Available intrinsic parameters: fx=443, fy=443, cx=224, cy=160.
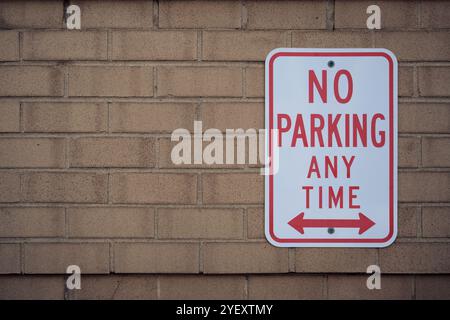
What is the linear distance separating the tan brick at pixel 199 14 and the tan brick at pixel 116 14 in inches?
3.4

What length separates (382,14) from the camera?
235 centimetres

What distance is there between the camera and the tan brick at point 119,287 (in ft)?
7.75

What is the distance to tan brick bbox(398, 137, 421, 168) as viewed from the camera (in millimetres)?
2328

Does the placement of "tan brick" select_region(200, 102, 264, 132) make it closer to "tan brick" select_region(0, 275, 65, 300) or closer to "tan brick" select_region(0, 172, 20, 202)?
"tan brick" select_region(0, 172, 20, 202)

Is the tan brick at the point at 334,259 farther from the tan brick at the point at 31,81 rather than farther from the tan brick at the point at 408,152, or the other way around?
the tan brick at the point at 31,81

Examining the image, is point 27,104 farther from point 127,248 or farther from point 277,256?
point 277,256

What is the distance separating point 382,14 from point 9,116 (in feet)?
6.72

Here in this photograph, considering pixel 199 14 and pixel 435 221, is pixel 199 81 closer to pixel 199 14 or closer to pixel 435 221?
pixel 199 14

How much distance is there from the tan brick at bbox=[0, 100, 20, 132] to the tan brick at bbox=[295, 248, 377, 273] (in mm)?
1631

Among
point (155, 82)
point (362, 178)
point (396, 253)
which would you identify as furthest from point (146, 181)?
point (396, 253)

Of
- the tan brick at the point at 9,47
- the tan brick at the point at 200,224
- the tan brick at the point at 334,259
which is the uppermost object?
the tan brick at the point at 9,47

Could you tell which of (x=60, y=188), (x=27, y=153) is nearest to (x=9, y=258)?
(x=60, y=188)

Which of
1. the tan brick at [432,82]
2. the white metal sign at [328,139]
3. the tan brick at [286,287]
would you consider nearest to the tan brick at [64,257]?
the tan brick at [286,287]

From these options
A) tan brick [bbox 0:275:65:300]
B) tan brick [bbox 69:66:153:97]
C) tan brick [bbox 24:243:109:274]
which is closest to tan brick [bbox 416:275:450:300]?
tan brick [bbox 24:243:109:274]
